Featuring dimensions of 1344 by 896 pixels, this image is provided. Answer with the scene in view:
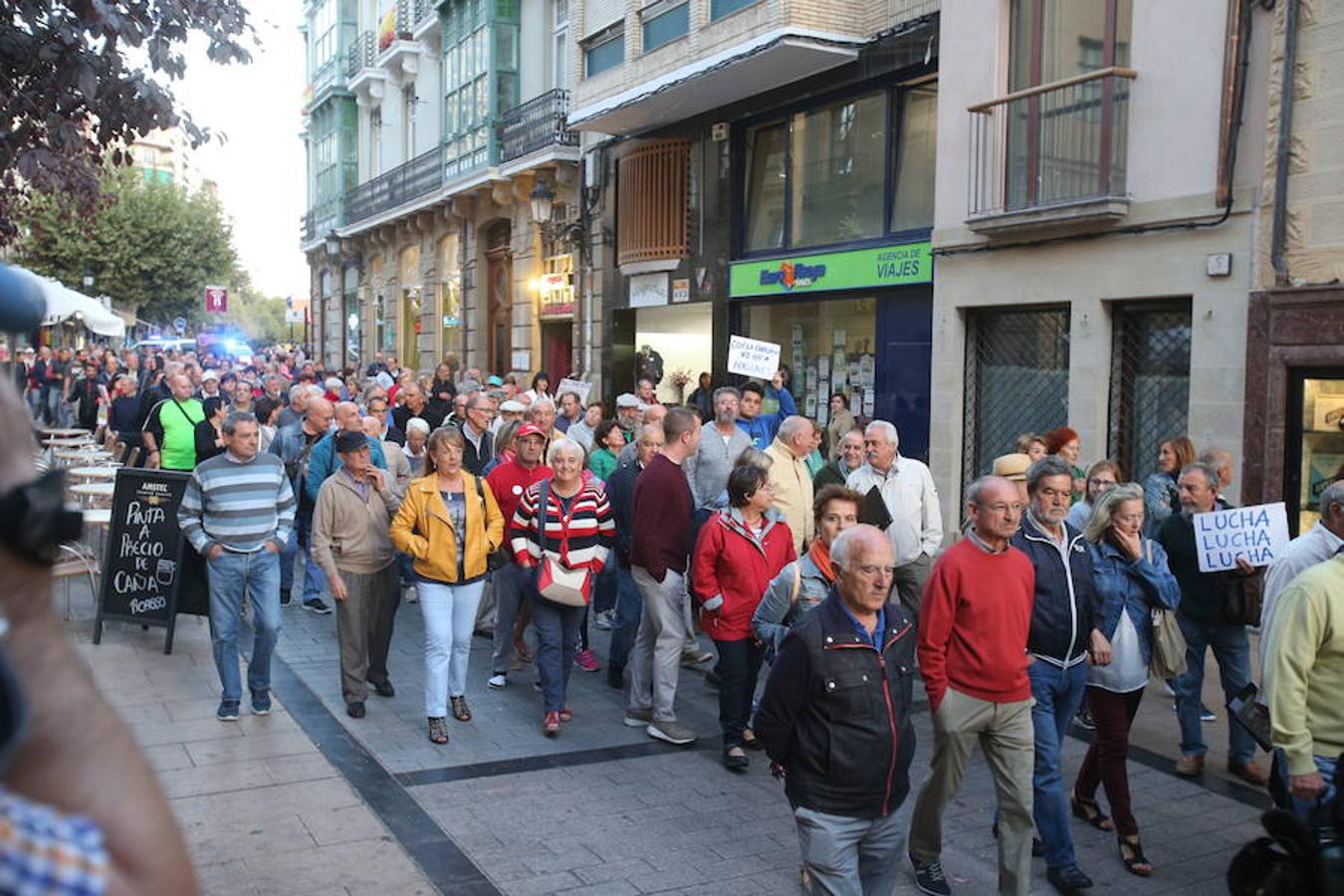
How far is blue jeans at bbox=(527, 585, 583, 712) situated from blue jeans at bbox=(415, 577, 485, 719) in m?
0.42

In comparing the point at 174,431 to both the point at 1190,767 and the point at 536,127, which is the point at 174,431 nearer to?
the point at 1190,767

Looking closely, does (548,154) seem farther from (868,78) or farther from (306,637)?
(306,637)

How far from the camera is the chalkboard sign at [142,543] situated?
9133 millimetres

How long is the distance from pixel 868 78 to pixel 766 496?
10565 mm

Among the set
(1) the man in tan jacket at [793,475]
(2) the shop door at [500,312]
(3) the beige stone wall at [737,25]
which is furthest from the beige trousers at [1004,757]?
(2) the shop door at [500,312]

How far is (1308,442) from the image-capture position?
396 inches

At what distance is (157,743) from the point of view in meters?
6.90

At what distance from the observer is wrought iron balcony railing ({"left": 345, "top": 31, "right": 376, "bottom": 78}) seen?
1427 inches

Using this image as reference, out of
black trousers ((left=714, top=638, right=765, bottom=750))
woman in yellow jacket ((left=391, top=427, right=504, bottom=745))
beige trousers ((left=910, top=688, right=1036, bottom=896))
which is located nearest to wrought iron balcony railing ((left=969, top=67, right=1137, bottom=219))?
black trousers ((left=714, top=638, right=765, bottom=750))

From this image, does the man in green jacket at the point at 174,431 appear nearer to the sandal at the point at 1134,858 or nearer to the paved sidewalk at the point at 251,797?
the paved sidewalk at the point at 251,797

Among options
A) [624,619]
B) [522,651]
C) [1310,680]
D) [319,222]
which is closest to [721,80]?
[522,651]

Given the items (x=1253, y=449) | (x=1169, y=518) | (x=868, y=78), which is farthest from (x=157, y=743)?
(x=868, y=78)

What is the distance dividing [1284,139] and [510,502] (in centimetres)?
712

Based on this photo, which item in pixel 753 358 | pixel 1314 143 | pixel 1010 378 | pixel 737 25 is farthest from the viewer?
pixel 737 25
